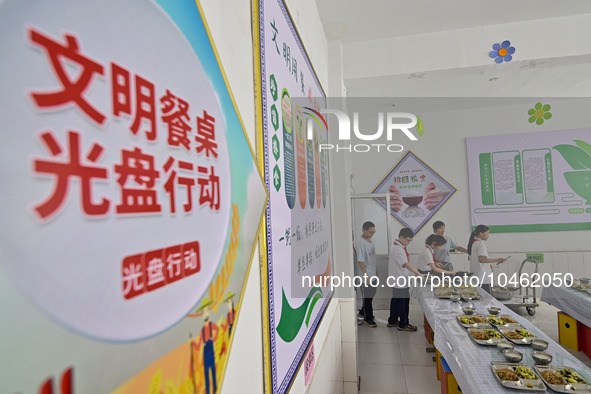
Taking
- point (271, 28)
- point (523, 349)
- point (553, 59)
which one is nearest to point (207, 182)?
point (271, 28)

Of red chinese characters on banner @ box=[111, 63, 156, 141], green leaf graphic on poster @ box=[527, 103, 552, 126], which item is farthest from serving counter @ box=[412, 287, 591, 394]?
green leaf graphic on poster @ box=[527, 103, 552, 126]

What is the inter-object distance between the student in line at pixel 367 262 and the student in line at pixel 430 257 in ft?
1.94

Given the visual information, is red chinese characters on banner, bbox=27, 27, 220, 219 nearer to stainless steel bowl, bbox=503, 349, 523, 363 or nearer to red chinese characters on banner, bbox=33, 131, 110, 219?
red chinese characters on banner, bbox=33, 131, 110, 219

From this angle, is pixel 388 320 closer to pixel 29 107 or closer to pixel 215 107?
pixel 215 107

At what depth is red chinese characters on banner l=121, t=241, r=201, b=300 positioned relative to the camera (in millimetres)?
453

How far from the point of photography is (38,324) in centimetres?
32

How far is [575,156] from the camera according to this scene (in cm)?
526

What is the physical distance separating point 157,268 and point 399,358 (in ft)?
12.4

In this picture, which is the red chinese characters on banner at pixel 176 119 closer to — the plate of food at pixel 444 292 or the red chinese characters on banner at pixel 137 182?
the red chinese characters on banner at pixel 137 182

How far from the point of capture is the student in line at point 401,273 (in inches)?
174

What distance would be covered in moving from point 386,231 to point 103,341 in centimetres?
522

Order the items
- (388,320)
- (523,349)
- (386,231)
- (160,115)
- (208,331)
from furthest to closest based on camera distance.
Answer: (386,231) → (388,320) → (523,349) → (208,331) → (160,115)

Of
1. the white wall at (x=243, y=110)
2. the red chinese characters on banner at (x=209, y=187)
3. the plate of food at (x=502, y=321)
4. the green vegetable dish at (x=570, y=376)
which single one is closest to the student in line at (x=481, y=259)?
the plate of food at (x=502, y=321)

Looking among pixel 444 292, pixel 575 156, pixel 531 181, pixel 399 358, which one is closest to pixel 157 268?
pixel 444 292
